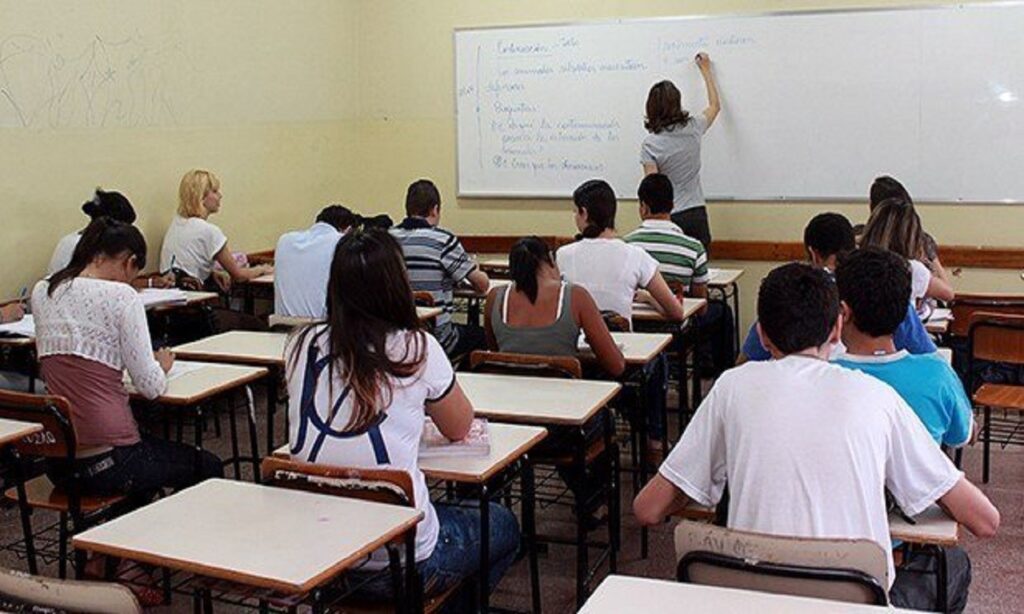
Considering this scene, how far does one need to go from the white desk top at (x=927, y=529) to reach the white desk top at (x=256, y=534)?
1.02 m

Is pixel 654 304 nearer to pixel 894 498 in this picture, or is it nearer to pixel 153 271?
pixel 894 498

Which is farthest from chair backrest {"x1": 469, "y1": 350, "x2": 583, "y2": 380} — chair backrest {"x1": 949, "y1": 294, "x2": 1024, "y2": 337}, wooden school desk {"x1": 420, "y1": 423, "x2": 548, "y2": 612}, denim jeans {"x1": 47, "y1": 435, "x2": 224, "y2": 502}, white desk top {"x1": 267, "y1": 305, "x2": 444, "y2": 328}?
chair backrest {"x1": 949, "y1": 294, "x2": 1024, "y2": 337}

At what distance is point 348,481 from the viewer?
8.17ft

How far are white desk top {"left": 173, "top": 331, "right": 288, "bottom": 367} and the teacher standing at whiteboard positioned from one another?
9.72 feet

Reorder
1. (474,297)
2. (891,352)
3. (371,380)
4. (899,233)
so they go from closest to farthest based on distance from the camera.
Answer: (371,380) < (891,352) < (899,233) < (474,297)

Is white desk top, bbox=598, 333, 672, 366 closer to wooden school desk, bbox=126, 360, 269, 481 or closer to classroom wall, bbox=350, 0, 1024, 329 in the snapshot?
wooden school desk, bbox=126, 360, 269, 481

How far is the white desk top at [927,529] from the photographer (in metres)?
2.31

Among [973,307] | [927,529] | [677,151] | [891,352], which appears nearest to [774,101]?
[677,151]

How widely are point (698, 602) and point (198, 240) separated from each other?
4.86 metres

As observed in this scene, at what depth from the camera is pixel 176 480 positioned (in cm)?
367

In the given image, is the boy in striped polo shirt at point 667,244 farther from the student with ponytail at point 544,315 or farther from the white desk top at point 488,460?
the white desk top at point 488,460

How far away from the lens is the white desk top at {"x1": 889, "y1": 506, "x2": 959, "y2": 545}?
231 cm

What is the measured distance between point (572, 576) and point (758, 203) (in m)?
3.80

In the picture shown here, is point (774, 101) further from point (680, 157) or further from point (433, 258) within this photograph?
point (433, 258)
